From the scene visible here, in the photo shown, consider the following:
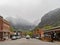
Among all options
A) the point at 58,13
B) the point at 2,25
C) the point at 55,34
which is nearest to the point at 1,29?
the point at 2,25

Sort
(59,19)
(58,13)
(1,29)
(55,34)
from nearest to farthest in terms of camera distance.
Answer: (55,34) < (1,29) < (59,19) < (58,13)

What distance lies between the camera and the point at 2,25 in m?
81.8

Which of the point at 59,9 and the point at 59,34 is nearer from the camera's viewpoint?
the point at 59,34

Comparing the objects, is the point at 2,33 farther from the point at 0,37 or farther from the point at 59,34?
the point at 59,34

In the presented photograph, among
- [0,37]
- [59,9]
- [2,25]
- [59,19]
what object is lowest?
[0,37]

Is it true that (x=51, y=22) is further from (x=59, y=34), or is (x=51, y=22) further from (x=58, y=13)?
(x=59, y=34)

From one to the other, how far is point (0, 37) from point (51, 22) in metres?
116

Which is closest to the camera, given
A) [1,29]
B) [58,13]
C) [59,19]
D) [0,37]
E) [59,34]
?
[59,34]

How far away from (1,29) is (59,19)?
103281 millimetres

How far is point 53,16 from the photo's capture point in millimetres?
193500

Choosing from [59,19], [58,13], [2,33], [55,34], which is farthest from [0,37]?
[58,13]

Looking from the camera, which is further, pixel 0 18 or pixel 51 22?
pixel 51 22

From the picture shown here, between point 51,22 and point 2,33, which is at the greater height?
point 51,22

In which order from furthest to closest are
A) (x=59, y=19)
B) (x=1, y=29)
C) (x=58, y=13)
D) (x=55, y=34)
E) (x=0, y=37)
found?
(x=58, y=13), (x=59, y=19), (x=1, y=29), (x=0, y=37), (x=55, y=34)
